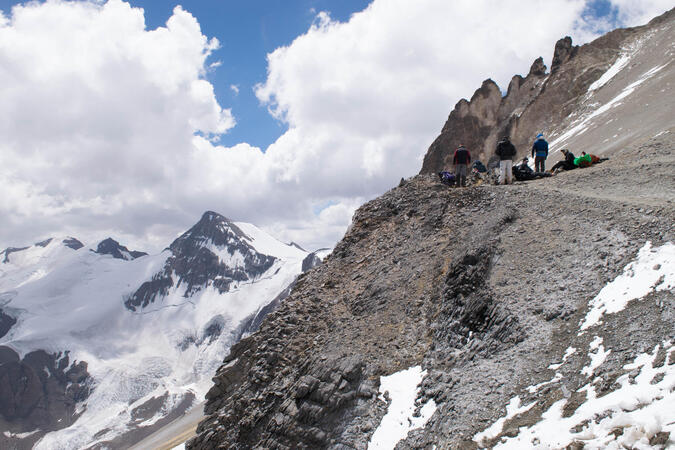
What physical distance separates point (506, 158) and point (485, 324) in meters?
13.2

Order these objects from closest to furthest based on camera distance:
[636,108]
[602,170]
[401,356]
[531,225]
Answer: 1. [401,356]
2. [531,225]
3. [602,170]
4. [636,108]

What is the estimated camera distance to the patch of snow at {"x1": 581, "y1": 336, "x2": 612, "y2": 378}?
32.0 ft

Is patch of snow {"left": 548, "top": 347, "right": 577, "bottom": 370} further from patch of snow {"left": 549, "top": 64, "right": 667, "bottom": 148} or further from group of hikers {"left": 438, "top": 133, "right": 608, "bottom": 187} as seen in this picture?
patch of snow {"left": 549, "top": 64, "right": 667, "bottom": 148}

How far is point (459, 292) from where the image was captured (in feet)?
55.1

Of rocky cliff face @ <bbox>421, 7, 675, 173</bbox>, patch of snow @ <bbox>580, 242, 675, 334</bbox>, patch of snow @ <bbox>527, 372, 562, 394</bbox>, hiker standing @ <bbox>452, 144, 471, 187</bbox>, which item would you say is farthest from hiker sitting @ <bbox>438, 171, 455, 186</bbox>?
rocky cliff face @ <bbox>421, 7, 675, 173</bbox>

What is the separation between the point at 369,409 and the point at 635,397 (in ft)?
28.1

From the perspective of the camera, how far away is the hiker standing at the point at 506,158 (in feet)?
79.8

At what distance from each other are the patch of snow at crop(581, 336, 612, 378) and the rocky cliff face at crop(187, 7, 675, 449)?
0.13 feet

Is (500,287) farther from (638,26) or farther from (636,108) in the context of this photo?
(638,26)

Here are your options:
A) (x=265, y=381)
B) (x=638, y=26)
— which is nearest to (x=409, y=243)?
(x=265, y=381)

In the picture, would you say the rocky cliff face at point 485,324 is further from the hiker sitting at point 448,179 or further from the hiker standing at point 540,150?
the hiker standing at point 540,150

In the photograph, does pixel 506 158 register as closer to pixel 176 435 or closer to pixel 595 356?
pixel 595 356

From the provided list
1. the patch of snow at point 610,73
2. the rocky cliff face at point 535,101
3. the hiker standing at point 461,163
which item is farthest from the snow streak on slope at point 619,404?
the patch of snow at point 610,73

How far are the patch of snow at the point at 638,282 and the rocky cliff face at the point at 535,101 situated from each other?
44929 millimetres
